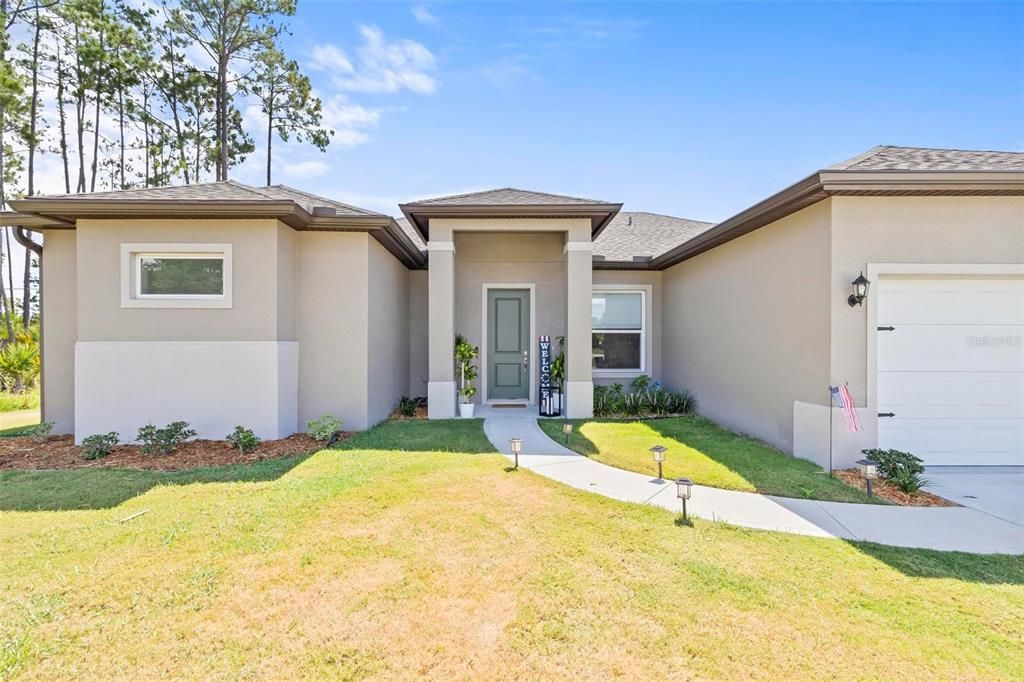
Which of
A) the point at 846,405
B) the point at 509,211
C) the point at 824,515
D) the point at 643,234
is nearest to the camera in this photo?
the point at 824,515

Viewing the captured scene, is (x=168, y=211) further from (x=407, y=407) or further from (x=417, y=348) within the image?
(x=417, y=348)

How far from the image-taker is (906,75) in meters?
7.92

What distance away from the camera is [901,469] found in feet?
15.4

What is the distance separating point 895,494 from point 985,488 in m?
1.18

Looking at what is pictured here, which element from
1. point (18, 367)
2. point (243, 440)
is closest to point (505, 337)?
point (243, 440)

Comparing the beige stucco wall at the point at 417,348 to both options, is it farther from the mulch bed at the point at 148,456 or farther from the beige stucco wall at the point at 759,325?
the beige stucco wall at the point at 759,325

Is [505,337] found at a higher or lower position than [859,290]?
lower

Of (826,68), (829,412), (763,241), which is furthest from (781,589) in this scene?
(826,68)

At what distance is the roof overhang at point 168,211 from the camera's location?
5.93 m

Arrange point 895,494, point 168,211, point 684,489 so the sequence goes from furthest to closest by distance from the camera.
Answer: point 168,211
point 895,494
point 684,489

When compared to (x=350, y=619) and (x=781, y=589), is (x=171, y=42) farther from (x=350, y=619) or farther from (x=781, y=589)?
(x=781, y=589)

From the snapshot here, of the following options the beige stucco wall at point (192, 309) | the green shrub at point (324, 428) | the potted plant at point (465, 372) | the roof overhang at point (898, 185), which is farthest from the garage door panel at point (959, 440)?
the beige stucco wall at point (192, 309)

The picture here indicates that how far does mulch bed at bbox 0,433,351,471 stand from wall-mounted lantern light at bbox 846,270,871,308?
7149 millimetres

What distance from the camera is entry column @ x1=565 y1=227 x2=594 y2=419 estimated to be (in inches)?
314
